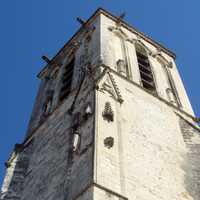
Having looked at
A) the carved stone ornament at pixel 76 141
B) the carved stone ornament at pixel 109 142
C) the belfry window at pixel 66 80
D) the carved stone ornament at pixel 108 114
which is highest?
the belfry window at pixel 66 80

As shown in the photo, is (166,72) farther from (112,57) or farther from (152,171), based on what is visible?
(152,171)

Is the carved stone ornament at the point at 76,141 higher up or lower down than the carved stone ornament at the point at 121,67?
lower down

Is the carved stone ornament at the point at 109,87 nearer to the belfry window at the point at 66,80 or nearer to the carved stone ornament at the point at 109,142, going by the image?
the carved stone ornament at the point at 109,142

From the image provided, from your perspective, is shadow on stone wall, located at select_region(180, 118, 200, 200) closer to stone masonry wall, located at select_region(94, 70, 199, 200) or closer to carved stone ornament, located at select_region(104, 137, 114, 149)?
stone masonry wall, located at select_region(94, 70, 199, 200)

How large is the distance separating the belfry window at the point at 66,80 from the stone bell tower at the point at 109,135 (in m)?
0.05

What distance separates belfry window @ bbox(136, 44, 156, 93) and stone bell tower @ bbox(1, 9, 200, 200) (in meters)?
0.04

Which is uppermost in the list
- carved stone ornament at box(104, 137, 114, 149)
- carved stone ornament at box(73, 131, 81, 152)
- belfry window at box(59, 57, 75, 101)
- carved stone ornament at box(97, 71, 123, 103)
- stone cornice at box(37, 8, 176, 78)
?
stone cornice at box(37, 8, 176, 78)

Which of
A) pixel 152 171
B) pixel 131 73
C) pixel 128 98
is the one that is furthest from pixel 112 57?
pixel 152 171

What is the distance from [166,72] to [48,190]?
8.84m

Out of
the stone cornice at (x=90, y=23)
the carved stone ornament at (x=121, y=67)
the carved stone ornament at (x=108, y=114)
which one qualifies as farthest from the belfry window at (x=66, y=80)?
the carved stone ornament at (x=108, y=114)

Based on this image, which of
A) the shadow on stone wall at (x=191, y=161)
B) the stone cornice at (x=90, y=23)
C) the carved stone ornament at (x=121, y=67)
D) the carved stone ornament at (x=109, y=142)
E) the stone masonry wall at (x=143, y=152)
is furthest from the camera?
the stone cornice at (x=90, y=23)

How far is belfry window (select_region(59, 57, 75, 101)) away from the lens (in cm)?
1443

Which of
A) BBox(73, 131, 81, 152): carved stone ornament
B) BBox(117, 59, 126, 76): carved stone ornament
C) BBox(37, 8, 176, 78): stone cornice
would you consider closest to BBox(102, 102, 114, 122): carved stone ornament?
BBox(73, 131, 81, 152): carved stone ornament

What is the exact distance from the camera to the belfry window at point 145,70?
14.4 metres
